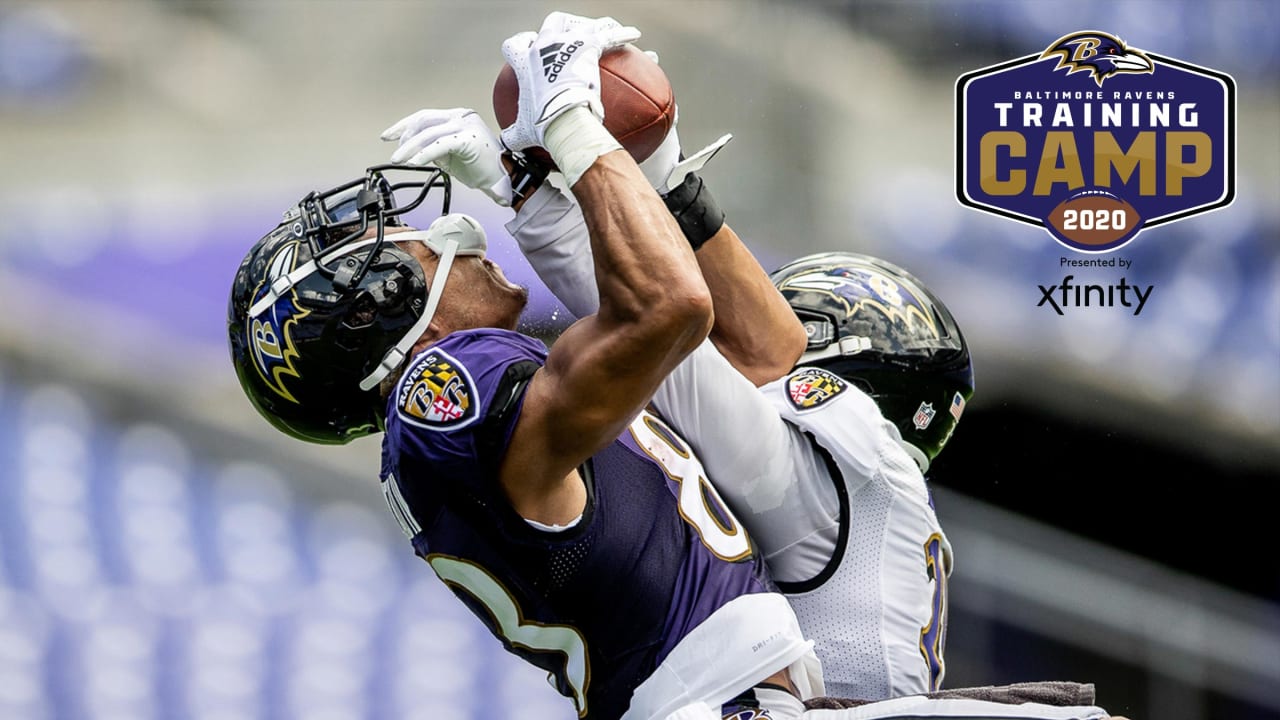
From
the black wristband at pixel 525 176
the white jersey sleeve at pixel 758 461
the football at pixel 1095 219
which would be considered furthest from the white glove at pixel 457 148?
the football at pixel 1095 219

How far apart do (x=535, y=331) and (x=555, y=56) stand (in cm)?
300

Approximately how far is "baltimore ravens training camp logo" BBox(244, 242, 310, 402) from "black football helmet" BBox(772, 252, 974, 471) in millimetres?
1111

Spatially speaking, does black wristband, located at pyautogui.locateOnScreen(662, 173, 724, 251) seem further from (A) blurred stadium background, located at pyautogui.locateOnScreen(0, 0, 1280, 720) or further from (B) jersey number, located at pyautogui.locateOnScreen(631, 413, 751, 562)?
(A) blurred stadium background, located at pyautogui.locateOnScreen(0, 0, 1280, 720)

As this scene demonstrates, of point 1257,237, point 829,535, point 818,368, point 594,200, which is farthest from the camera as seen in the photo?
point 1257,237

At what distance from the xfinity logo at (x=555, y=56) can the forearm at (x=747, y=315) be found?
622 mm

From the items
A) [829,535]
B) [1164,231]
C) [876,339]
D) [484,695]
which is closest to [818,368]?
[876,339]

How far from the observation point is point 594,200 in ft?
8.02

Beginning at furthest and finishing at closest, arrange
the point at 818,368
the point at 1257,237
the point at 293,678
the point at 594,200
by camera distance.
Answer: the point at 1257,237 → the point at 293,678 → the point at 818,368 → the point at 594,200

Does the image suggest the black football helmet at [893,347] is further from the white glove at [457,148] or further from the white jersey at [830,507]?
the white glove at [457,148]

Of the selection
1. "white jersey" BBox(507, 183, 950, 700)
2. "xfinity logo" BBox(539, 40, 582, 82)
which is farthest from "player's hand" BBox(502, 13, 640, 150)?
"white jersey" BBox(507, 183, 950, 700)

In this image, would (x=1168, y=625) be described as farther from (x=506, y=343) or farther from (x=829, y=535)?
(x=506, y=343)

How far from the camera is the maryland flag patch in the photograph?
302 cm

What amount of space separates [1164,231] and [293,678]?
3.91 metres

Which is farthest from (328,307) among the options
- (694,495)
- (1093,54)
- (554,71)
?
(1093,54)
